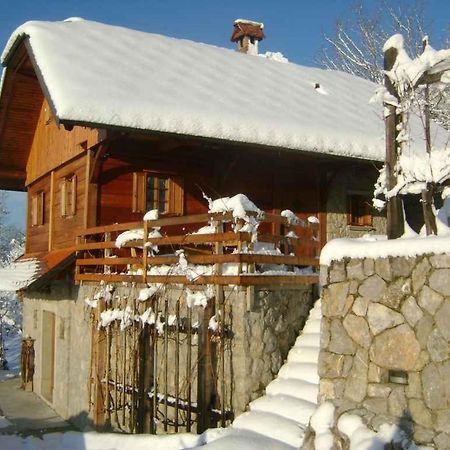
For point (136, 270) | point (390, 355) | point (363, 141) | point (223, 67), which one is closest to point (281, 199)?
point (363, 141)

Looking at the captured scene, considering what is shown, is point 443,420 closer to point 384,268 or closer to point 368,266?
point 384,268

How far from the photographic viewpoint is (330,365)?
6078mm

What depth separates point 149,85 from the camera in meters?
12.0

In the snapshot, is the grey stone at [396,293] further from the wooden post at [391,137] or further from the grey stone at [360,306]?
the wooden post at [391,137]

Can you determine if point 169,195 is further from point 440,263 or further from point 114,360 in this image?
point 440,263

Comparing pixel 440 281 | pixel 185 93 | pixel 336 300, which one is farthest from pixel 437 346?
pixel 185 93

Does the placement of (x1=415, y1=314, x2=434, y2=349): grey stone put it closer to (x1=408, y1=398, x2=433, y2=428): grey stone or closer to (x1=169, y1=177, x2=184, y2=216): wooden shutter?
(x1=408, y1=398, x2=433, y2=428): grey stone

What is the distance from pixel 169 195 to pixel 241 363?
18.7 feet

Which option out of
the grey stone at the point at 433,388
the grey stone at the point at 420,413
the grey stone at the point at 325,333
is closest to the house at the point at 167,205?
the grey stone at the point at 325,333

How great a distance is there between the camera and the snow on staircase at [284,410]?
6652 mm

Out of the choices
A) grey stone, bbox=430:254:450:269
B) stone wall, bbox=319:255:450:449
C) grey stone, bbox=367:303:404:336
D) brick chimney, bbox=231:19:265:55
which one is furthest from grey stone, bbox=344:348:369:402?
brick chimney, bbox=231:19:265:55

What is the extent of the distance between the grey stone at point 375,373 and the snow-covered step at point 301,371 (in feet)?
6.92

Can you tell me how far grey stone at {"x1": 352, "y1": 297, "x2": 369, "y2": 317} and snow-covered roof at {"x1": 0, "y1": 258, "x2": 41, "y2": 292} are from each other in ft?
27.6

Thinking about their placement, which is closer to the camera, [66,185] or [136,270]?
[136,270]
